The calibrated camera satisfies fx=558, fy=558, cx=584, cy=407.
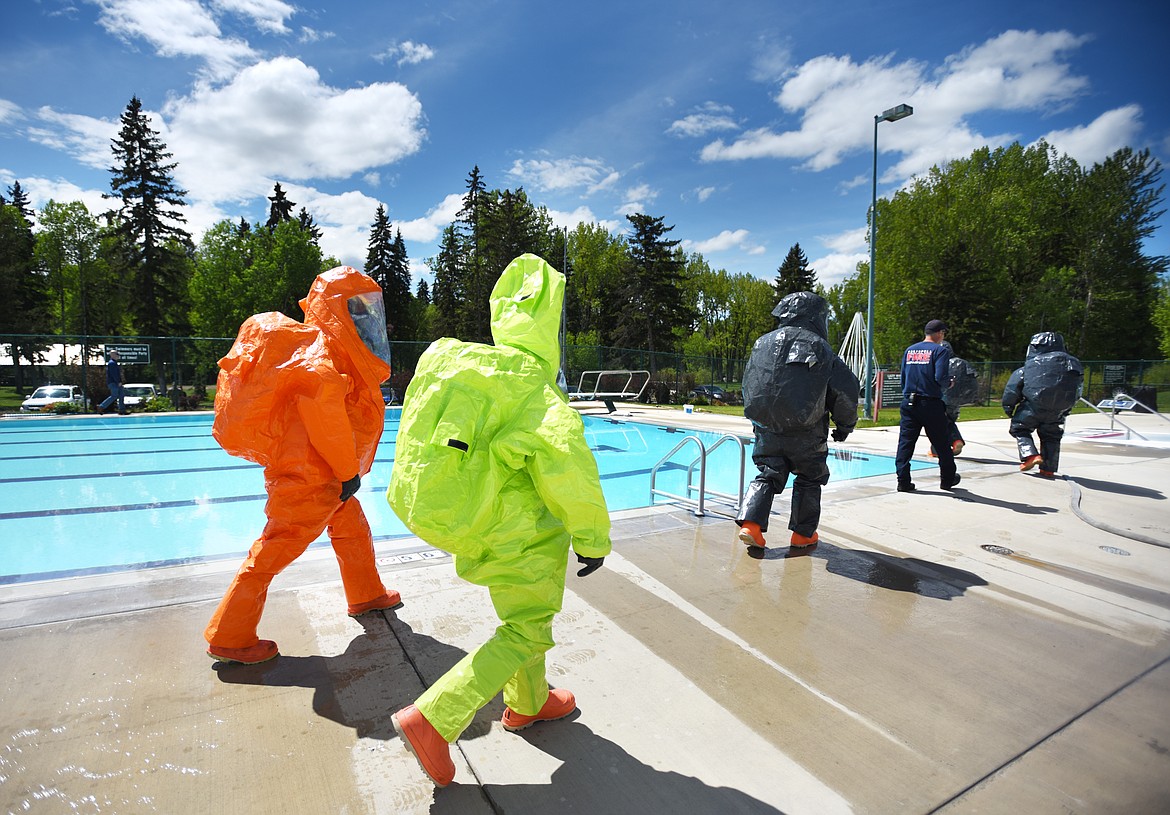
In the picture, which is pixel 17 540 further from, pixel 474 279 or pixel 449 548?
pixel 474 279

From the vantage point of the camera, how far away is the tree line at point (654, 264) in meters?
31.0

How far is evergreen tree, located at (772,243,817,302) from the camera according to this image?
49594mm

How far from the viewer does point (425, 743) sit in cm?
191

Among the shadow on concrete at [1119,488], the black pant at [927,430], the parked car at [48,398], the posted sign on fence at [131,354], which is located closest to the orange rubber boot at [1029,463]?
the shadow on concrete at [1119,488]

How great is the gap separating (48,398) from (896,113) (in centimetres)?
2603

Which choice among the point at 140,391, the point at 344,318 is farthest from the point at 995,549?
the point at 140,391

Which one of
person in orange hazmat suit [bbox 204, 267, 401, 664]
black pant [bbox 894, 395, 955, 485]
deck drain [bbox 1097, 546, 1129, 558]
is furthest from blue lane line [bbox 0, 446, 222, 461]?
deck drain [bbox 1097, 546, 1129, 558]

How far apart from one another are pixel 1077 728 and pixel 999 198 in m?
46.6

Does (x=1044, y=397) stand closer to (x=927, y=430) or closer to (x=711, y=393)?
(x=927, y=430)

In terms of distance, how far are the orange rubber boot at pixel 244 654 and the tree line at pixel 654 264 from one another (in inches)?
1124

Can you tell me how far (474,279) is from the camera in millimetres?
39688

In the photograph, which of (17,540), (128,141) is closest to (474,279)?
(128,141)

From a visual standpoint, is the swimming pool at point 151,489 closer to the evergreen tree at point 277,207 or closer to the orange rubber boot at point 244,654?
the orange rubber boot at point 244,654

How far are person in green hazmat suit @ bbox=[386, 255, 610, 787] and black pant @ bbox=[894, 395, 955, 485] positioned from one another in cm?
605
